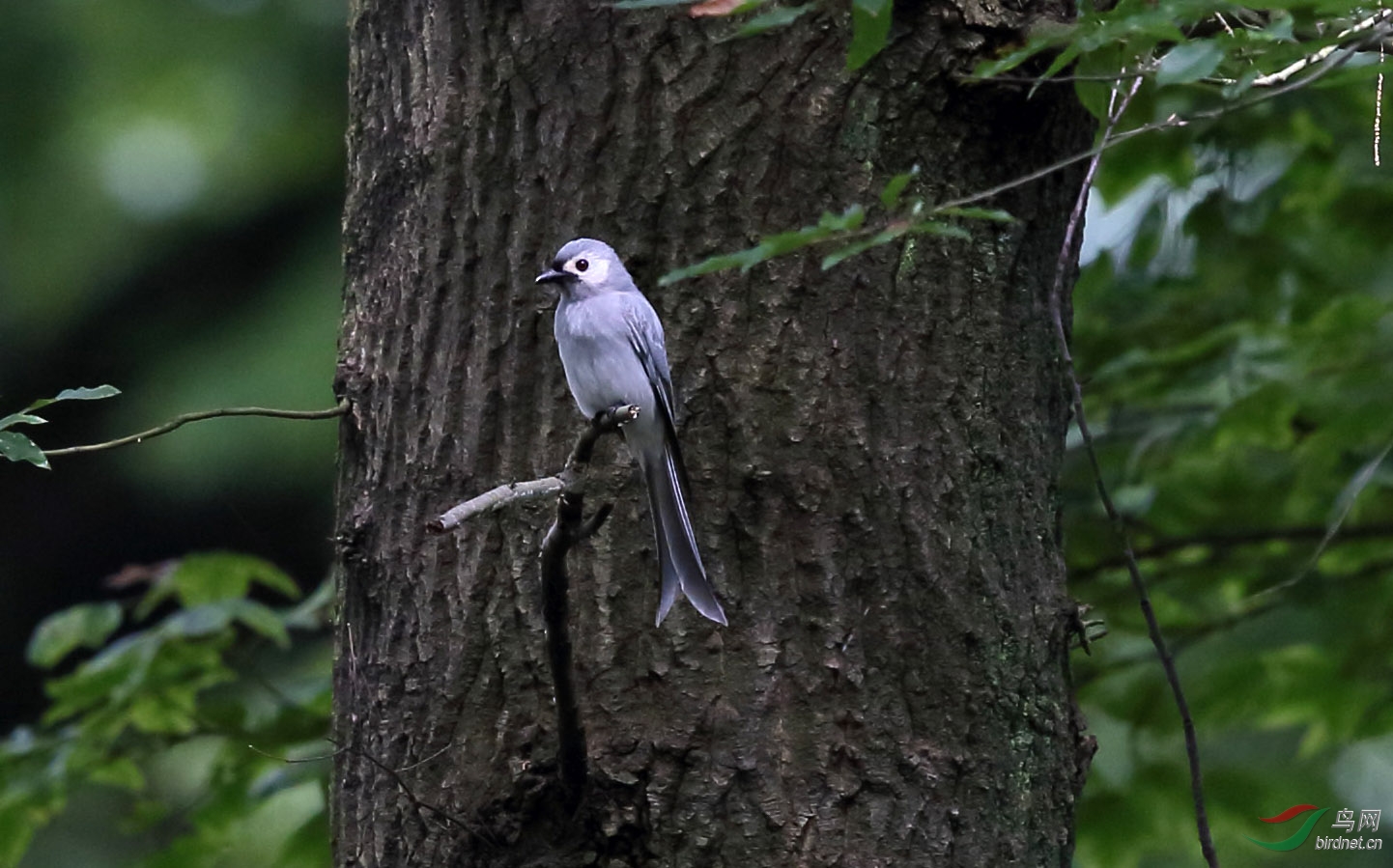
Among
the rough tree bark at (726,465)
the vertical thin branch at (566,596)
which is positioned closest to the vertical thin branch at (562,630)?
the vertical thin branch at (566,596)

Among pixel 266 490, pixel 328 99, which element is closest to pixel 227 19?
pixel 328 99

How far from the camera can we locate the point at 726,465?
Answer: 7.97 feet

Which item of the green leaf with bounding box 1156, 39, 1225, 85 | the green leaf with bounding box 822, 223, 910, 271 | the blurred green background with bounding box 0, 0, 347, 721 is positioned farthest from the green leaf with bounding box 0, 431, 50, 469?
the blurred green background with bounding box 0, 0, 347, 721

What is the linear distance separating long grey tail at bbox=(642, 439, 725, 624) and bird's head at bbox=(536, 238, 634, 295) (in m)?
0.31

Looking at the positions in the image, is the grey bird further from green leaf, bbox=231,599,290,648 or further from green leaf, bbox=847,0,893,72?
green leaf, bbox=231,599,290,648

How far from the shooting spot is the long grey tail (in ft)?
7.56

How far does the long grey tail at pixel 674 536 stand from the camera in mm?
2305

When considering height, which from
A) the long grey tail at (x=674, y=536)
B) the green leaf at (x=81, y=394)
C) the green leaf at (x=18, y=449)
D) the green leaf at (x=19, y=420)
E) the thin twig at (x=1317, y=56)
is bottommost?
the long grey tail at (x=674, y=536)

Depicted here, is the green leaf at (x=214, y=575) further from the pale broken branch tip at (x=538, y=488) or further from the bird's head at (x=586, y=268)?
the pale broken branch tip at (x=538, y=488)

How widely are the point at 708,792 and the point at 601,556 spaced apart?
445 millimetres

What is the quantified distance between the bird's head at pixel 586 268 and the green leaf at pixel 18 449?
35.8 inches

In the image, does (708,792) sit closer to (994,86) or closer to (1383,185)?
(994,86)

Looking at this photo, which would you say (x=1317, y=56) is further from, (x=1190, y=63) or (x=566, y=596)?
(x=566, y=596)

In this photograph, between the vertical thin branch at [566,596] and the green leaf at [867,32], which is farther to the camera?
the vertical thin branch at [566,596]
